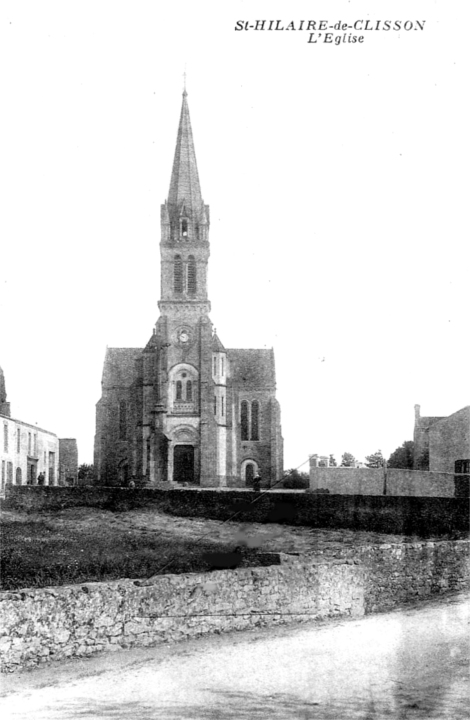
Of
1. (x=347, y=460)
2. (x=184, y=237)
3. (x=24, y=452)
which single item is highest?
(x=184, y=237)

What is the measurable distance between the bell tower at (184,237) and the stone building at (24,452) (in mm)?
14803

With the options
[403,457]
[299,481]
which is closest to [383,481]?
[299,481]

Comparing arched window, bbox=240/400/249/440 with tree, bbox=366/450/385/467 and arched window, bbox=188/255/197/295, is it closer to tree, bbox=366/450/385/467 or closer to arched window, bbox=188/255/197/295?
arched window, bbox=188/255/197/295

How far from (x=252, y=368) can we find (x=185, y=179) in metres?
17.8

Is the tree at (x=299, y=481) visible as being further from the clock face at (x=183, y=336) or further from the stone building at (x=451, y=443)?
the clock face at (x=183, y=336)

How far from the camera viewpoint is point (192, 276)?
62562 mm

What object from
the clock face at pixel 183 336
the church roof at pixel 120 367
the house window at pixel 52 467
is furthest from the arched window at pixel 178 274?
the house window at pixel 52 467

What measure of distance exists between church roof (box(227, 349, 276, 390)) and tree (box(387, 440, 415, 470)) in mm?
12968

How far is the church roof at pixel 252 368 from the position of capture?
67.1 meters

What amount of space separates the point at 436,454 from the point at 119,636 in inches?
1197

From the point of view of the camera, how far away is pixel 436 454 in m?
38.0

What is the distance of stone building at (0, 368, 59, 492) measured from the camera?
43406 mm

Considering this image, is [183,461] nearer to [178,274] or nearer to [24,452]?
[24,452]

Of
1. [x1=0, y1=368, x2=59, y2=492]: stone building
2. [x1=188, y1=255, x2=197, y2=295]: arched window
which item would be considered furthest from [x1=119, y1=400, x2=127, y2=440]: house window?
[x1=188, y1=255, x2=197, y2=295]: arched window
